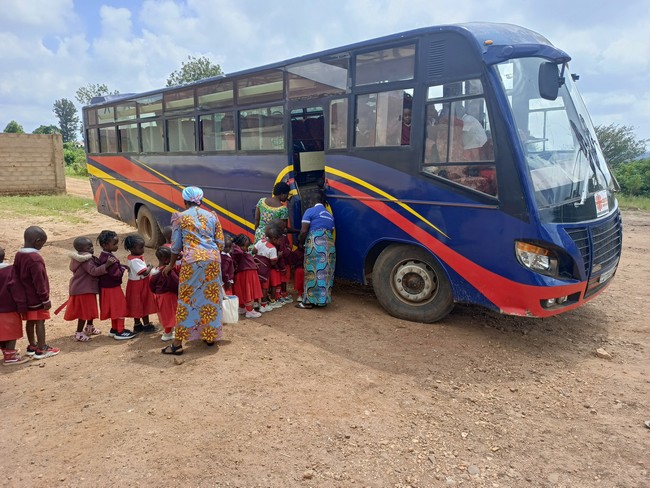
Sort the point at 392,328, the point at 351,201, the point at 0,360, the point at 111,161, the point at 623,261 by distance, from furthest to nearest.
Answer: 1. the point at 111,161
2. the point at 623,261
3. the point at 351,201
4. the point at 392,328
5. the point at 0,360

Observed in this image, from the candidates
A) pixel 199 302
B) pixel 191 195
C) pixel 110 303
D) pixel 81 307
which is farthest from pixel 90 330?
pixel 191 195

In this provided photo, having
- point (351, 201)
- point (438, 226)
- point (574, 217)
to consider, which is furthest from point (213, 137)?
point (574, 217)

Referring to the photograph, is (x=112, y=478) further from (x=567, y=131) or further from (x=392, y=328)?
(x=567, y=131)

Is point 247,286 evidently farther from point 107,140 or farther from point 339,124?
point 107,140

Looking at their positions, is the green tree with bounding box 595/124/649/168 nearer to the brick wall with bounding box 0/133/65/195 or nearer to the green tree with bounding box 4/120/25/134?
the brick wall with bounding box 0/133/65/195

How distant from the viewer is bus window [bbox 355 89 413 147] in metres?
5.09

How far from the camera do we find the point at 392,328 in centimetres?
513

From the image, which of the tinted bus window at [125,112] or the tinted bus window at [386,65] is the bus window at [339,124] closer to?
the tinted bus window at [386,65]

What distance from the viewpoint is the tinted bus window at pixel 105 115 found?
10305 millimetres

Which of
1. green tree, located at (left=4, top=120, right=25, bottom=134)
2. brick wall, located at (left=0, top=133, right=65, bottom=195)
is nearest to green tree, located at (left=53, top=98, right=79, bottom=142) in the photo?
green tree, located at (left=4, top=120, right=25, bottom=134)

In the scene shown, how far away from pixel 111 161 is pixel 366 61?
7.37 metres

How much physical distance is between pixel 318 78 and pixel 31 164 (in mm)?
17465

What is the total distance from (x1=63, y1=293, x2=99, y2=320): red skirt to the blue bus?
2.66 meters

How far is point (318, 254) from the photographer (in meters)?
5.66
